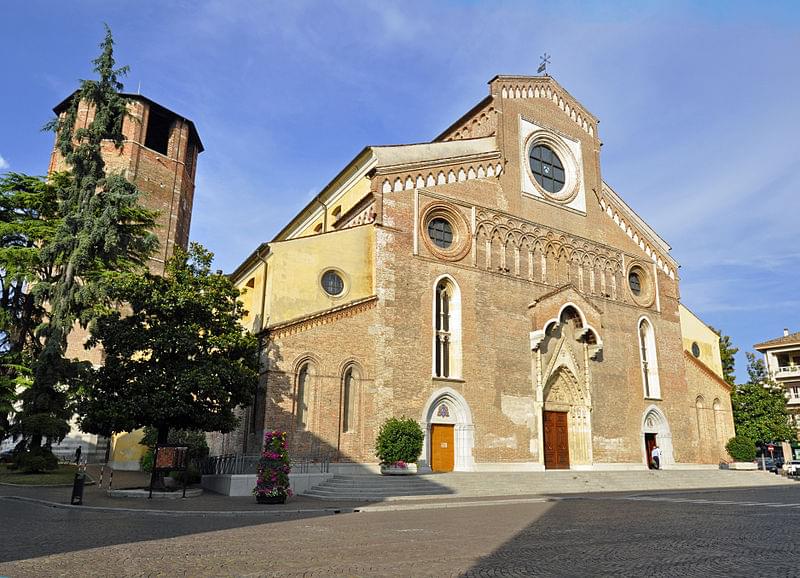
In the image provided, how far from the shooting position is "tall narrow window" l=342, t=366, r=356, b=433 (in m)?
22.1

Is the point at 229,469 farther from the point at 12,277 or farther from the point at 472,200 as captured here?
the point at 472,200

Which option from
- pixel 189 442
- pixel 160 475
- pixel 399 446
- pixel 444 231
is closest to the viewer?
pixel 160 475

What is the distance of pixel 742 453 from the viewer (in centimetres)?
3133

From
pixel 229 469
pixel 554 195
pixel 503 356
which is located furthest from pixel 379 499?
pixel 554 195

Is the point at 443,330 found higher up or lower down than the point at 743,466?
higher up

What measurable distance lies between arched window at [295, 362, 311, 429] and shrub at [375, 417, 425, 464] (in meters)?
2.89

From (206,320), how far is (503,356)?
13.0m

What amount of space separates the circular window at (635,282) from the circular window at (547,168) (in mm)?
6655

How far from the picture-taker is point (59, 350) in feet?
71.5

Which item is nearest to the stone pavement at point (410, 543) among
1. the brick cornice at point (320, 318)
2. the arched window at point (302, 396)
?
the arched window at point (302, 396)

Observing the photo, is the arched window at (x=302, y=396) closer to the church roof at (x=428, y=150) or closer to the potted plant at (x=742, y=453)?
the church roof at (x=428, y=150)

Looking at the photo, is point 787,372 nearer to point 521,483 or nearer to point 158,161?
point 521,483

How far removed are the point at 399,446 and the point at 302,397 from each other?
400 cm

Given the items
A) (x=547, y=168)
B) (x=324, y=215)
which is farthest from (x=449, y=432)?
(x=547, y=168)
